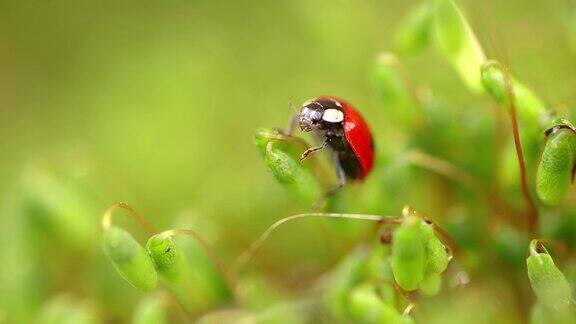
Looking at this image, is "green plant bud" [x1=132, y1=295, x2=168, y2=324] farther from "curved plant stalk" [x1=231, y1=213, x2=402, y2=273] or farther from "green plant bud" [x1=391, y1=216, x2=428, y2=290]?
"green plant bud" [x1=391, y1=216, x2=428, y2=290]

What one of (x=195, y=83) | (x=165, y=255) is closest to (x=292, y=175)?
(x=165, y=255)

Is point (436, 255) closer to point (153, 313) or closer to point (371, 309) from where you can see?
point (371, 309)

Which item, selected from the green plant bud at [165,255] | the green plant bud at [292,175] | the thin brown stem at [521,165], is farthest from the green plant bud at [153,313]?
the thin brown stem at [521,165]

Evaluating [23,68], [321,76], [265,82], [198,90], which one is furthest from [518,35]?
[23,68]

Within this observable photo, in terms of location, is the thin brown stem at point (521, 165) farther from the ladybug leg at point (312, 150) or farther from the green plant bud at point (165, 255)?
the green plant bud at point (165, 255)

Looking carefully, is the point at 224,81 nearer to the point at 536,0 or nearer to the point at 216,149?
the point at 216,149
